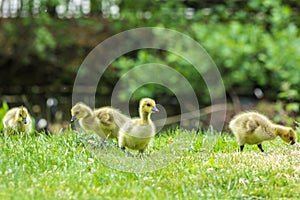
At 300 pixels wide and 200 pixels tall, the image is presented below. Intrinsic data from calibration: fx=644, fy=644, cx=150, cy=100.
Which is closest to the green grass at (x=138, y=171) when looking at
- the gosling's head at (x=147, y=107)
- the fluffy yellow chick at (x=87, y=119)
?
the fluffy yellow chick at (x=87, y=119)

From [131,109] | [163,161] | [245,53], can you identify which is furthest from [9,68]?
[163,161]

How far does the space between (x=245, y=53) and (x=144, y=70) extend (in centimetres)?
177

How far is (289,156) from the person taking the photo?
5590mm

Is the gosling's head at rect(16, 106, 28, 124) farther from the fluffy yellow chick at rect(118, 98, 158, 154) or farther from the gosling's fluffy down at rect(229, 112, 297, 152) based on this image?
the gosling's fluffy down at rect(229, 112, 297, 152)

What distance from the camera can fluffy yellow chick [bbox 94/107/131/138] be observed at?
5.82 metres

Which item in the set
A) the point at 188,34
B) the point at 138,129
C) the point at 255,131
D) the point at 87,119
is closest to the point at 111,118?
the point at 87,119

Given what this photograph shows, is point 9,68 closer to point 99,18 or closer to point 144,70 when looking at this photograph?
point 99,18

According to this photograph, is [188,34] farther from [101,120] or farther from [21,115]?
[101,120]

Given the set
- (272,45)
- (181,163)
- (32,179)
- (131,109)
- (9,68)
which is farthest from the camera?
(9,68)

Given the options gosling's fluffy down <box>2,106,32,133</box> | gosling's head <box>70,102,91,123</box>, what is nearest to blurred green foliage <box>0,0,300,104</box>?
gosling's fluffy down <box>2,106,32,133</box>

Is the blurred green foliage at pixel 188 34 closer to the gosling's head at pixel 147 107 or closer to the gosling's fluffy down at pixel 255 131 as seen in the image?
the gosling's fluffy down at pixel 255 131

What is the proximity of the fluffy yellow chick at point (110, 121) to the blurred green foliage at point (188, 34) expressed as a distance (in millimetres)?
5305

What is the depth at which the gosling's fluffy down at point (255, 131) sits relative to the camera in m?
5.79

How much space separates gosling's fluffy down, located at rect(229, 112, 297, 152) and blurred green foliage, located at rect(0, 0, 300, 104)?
15.4ft
